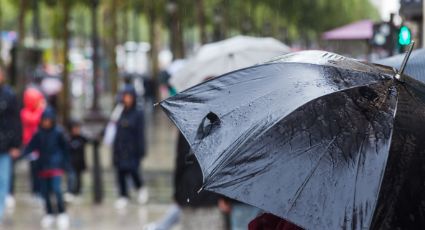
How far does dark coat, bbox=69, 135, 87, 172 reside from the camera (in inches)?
603

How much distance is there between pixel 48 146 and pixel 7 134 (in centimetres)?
49

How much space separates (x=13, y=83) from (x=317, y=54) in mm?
21748

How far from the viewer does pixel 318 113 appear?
393 centimetres

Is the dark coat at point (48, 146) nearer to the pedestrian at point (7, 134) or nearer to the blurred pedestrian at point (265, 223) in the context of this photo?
the pedestrian at point (7, 134)

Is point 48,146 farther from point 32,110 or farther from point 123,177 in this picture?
point 32,110

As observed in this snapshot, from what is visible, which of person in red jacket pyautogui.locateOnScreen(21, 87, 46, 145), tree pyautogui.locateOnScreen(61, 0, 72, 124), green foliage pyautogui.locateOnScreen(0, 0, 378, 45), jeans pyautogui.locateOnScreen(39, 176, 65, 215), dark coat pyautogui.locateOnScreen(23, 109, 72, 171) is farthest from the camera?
green foliage pyautogui.locateOnScreen(0, 0, 378, 45)

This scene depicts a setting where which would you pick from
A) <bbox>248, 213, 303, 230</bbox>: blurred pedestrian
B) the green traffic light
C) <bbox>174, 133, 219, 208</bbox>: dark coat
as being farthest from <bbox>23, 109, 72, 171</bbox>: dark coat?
<bbox>248, 213, 303, 230</bbox>: blurred pedestrian

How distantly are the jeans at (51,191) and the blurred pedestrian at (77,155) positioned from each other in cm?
227

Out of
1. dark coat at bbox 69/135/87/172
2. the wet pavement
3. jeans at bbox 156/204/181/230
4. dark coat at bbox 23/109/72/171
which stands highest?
dark coat at bbox 23/109/72/171

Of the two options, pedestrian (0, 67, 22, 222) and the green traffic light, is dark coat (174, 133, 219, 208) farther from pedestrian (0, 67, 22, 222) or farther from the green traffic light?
pedestrian (0, 67, 22, 222)

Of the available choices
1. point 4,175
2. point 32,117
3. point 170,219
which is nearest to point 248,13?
point 32,117

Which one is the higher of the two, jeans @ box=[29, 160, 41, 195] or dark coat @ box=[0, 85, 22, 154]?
dark coat @ box=[0, 85, 22, 154]

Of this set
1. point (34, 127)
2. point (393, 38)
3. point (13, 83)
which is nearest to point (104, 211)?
point (34, 127)

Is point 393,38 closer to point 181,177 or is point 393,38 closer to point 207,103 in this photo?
point 181,177
